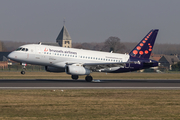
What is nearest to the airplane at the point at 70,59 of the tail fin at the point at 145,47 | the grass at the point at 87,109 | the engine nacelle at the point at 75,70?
the engine nacelle at the point at 75,70

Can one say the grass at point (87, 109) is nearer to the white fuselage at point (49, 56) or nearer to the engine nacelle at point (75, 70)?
the engine nacelle at point (75, 70)

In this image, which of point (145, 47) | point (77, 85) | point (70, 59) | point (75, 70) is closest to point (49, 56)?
point (70, 59)

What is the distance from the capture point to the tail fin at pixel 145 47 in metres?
46.2

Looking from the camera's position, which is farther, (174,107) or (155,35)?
(155,35)

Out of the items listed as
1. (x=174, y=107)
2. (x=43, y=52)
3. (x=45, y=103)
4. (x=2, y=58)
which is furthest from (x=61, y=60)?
(x=2, y=58)

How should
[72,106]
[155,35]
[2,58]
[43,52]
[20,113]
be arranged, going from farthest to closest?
1. [2,58]
2. [155,35]
3. [43,52]
4. [72,106]
5. [20,113]

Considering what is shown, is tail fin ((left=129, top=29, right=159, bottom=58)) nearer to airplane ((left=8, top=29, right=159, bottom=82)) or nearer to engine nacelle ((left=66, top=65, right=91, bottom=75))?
airplane ((left=8, top=29, right=159, bottom=82))

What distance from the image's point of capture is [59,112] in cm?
1568

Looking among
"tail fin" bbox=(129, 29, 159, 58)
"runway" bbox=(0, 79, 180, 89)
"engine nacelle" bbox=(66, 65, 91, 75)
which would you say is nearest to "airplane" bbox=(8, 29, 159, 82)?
"engine nacelle" bbox=(66, 65, 91, 75)

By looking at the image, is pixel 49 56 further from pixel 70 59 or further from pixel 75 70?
pixel 75 70

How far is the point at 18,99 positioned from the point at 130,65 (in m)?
26.4

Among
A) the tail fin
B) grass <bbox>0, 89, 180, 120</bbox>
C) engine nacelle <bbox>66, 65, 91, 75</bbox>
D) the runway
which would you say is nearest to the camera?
grass <bbox>0, 89, 180, 120</bbox>

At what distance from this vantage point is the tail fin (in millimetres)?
46219

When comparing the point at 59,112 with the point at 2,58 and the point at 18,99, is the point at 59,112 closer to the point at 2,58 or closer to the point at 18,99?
the point at 18,99
